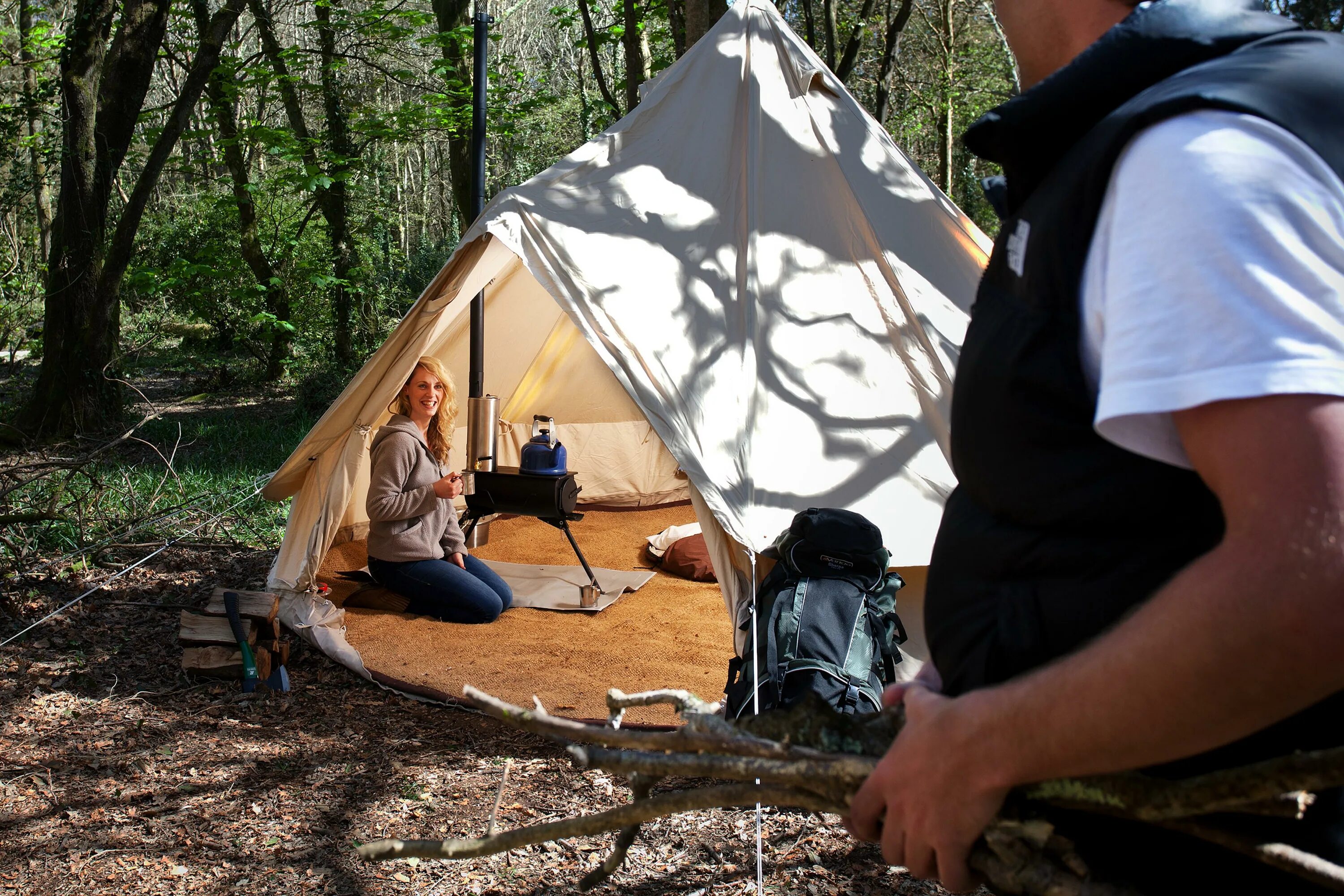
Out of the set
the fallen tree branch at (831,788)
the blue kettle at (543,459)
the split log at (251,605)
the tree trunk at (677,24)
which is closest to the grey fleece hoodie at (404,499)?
the blue kettle at (543,459)

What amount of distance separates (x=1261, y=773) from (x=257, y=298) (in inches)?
500

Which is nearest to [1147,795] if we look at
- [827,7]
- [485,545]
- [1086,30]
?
[1086,30]

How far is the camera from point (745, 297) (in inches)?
155

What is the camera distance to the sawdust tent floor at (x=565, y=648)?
4.02 metres

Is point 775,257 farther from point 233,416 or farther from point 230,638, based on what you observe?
point 233,416

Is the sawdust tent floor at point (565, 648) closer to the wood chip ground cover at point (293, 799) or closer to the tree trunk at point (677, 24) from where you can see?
the wood chip ground cover at point (293, 799)

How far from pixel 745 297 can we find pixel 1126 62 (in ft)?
10.5

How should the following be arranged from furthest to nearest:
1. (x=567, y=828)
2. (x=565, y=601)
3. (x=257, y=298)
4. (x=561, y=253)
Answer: (x=257, y=298), (x=565, y=601), (x=561, y=253), (x=567, y=828)

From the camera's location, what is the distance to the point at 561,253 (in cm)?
385

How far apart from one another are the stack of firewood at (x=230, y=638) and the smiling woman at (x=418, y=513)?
708 mm

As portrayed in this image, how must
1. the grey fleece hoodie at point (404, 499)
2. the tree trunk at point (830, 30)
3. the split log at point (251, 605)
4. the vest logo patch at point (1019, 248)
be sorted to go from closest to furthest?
the vest logo patch at point (1019, 248) < the split log at point (251, 605) < the grey fleece hoodie at point (404, 499) < the tree trunk at point (830, 30)

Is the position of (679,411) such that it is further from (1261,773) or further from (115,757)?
(1261,773)

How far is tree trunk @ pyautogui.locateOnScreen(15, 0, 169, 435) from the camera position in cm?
714

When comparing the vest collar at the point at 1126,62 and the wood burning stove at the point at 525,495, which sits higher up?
the vest collar at the point at 1126,62
